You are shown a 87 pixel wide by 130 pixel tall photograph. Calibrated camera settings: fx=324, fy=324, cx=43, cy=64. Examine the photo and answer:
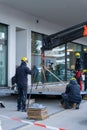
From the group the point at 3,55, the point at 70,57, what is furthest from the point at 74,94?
the point at 70,57

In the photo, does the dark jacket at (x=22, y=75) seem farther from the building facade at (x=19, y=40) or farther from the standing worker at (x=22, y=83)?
the building facade at (x=19, y=40)

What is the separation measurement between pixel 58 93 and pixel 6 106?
2250 mm

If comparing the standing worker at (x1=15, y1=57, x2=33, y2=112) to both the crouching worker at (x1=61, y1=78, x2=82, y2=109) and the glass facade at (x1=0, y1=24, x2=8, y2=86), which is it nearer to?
the crouching worker at (x1=61, y1=78, x2=82, y2=109)

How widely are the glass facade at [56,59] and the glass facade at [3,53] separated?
105 inches

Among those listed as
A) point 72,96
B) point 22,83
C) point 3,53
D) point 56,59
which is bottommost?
point 72,96

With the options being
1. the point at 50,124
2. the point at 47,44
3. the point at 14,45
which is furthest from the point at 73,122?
the point at 14,45

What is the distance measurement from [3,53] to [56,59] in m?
6.37

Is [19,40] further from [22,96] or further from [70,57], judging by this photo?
[22,96]

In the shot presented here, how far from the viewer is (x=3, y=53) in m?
17.0

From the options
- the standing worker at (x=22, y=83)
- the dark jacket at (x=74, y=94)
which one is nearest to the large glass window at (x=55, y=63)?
the dark jacket at (x=74, y=94)

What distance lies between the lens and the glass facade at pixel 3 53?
1681 cm

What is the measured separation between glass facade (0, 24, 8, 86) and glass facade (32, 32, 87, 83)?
2.67 meters

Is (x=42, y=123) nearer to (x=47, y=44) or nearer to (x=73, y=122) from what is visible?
(x=73, y=122)

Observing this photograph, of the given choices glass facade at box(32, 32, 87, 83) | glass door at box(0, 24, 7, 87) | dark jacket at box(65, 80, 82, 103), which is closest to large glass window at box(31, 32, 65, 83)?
glass facade at box(32, 32, 87, 83)
